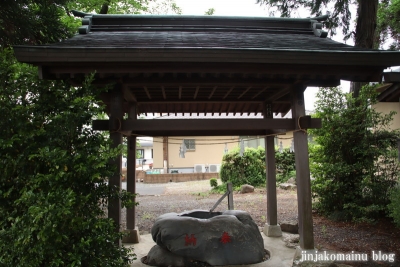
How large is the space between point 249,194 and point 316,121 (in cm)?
929

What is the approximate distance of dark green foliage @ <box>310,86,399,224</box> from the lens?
24.0 ft

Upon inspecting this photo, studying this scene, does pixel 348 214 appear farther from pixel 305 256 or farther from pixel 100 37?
pixel 100 37

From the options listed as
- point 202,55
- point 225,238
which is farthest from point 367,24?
point 225,238

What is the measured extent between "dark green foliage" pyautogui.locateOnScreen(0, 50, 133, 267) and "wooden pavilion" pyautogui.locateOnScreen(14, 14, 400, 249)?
1.21 feet

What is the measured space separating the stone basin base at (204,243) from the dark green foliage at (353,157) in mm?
3436

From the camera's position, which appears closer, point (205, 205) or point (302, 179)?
point (302, 179)

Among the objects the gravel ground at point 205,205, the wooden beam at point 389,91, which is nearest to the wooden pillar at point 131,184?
the gravel ground at point 205,205

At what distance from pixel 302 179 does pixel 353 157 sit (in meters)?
3.98

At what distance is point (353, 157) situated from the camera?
7.89m

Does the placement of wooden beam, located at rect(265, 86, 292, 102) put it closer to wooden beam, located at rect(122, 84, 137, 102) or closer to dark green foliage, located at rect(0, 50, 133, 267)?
wooden beam, located at rect(122, 84, 137, 102)

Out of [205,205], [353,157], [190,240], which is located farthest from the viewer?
[205,205]

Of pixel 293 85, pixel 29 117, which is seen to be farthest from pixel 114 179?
pixel 293 85

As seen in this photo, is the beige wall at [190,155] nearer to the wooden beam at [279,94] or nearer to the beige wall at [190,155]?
the beige wall at [190,155]

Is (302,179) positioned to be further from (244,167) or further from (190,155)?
(190,155)
